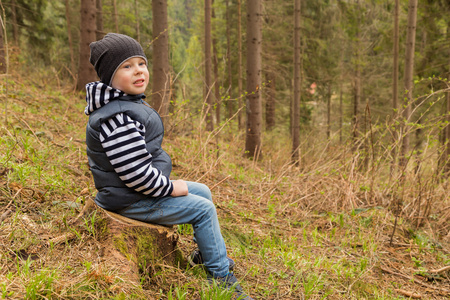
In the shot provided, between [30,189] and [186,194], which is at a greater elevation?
[186,194]

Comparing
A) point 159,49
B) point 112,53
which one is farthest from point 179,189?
point 159,49

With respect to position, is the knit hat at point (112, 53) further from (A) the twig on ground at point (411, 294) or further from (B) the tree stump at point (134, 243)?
(A) the twig on ground at point (411, 294)

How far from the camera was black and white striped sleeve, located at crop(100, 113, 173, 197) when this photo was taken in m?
2.17

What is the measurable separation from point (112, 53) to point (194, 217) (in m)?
1.22

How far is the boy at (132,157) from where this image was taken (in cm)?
220

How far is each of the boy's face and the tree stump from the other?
0.85 metres

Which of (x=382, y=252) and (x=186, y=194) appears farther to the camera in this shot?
(x=382, y=252)

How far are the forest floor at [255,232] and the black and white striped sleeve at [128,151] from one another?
0.51m

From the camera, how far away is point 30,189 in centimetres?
314

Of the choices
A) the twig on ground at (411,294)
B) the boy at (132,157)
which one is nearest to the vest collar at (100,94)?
the boy at (132,157)

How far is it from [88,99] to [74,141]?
3373 millimetres

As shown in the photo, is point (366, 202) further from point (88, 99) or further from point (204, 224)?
point (88, 99)

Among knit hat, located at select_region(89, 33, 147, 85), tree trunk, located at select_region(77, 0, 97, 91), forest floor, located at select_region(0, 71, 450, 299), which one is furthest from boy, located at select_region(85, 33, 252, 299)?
tree trunk, located at select_region(77, 0, 97, 91)

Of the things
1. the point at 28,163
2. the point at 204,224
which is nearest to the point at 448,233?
the point at 204,224
